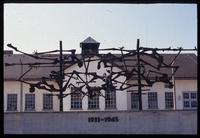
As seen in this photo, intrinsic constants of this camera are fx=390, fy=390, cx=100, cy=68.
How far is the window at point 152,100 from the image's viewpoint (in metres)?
30.7

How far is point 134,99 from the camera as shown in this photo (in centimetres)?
3075

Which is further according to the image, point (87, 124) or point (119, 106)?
point (119, 106)

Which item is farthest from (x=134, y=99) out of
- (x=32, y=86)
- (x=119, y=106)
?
(x=32, y=86)

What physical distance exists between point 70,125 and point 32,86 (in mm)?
2215

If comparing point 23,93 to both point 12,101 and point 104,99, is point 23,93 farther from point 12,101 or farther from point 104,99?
point 104,99

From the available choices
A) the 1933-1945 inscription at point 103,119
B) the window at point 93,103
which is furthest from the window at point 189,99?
the 1933-1945 inscription at point 103,119

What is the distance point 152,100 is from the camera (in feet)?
101

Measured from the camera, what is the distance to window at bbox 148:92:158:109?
30.7 m

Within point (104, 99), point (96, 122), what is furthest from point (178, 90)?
point (96, 122)

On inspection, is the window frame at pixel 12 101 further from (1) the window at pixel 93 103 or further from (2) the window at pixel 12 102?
(1) the window at pixel 93 103

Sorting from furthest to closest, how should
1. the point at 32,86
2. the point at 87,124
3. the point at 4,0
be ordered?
the point at 32,86 < the point at 87,124 < the point at 4,0

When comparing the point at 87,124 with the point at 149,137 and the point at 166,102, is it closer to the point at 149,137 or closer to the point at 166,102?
the point at 149,137

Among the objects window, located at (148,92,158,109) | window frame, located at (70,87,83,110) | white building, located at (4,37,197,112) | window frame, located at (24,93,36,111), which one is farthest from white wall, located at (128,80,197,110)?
window frame, located at (24,93,36,111)

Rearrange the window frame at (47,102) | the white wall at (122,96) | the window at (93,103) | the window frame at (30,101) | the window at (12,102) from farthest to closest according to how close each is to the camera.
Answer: the window frame at (30,101), the window frame at (47,102), the window at (12,102), the white wall at (122,96), the window at (93,103)
